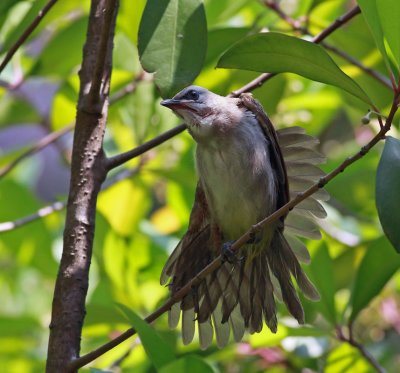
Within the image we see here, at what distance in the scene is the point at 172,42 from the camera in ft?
6.37

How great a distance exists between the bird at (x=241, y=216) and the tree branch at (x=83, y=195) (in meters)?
0.51

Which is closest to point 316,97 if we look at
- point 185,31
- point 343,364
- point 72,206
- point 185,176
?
point 185,176

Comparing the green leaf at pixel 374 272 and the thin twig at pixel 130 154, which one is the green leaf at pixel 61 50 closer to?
the thin twig at pixel 130 154

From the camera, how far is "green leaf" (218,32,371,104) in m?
1.78

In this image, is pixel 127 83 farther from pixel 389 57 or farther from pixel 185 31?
pixel 389 57

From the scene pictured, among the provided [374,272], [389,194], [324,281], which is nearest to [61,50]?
[324,281]

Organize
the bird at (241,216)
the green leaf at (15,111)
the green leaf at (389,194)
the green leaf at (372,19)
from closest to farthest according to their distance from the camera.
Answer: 1. the green leaf at (389,194)
2. the green leaf at (372,19)
3. the bird at (241,216)
4. the green leaf at (15,111)

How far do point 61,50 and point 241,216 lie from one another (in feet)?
2.93

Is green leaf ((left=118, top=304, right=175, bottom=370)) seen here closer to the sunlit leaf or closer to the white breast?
the white breast

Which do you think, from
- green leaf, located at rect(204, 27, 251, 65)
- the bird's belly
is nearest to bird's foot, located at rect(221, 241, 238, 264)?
the bird's belly

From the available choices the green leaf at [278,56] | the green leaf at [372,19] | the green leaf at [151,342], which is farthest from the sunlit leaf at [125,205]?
the green leaf at [372,19]

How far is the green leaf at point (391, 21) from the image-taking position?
1.76 m

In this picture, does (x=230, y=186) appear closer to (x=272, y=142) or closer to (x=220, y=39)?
(x=272, y=142)

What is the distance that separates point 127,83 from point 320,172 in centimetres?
95
